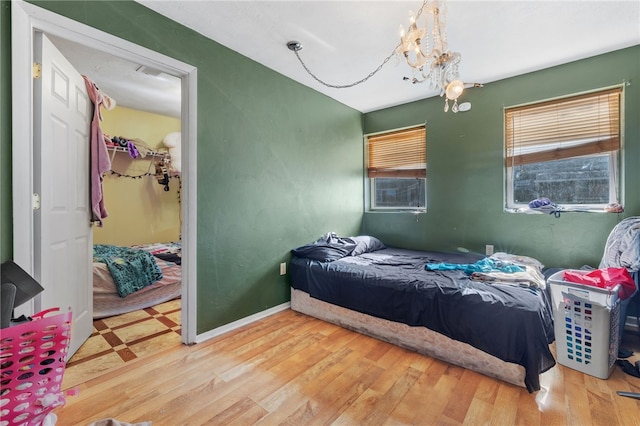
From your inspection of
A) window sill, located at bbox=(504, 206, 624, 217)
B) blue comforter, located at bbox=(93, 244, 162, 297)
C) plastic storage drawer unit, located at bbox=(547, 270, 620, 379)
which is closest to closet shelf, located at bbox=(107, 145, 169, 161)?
blue comforter, located at bbox=(93, 244, 162, 297)

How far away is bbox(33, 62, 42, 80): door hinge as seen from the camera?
5.03ft

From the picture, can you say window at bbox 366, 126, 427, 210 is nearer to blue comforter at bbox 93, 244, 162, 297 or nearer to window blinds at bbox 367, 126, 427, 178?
window blinds at bbox 367, 126, 427, 178

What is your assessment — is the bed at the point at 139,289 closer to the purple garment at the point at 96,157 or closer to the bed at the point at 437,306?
the purple garment at the point at 96,157

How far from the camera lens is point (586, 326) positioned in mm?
1731

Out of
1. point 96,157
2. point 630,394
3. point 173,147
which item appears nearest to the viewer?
point 630,394

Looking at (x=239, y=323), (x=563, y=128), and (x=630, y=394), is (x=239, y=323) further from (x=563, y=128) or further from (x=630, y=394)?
(x=563, y=128)

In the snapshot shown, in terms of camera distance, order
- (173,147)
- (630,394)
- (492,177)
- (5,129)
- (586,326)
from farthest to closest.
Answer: (173,147) → (492,177) → (586,326) → (630,394) → (5,129)

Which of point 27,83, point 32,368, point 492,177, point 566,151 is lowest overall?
point 32,368

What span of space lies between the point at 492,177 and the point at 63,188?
149 inches

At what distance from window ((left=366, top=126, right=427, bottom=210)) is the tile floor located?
292 cm

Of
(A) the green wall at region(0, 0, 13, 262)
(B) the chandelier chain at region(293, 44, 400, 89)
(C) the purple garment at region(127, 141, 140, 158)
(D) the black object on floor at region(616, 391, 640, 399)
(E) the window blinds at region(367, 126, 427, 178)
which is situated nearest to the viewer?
(A) the green wall at region(0, 0, 13, 262)

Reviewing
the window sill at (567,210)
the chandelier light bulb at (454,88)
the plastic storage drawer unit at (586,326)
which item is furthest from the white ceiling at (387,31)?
the plastic storage drawer unit at (586,326)

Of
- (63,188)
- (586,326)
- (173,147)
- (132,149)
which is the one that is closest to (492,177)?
(586,326)

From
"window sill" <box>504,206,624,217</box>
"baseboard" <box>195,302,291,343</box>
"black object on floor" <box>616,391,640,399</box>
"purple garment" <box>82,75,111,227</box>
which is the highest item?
"purple garment" <box>82,75,111,227</box>
